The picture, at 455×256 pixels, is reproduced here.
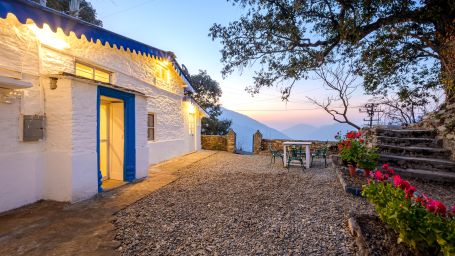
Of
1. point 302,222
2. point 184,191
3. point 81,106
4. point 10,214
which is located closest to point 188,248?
point 302,222

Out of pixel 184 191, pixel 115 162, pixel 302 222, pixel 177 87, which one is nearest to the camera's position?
pixel 302 222

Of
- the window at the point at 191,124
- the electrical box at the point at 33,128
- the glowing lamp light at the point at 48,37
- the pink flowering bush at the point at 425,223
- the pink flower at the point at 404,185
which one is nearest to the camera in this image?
the pink flowering bush at the point at 425,223

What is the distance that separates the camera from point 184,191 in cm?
536

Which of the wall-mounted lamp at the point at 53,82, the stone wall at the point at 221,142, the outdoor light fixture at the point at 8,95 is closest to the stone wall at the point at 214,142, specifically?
the stone wall at the point at 221,142

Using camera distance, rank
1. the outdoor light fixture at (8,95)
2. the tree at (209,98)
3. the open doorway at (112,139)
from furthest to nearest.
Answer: the tree at (209,98)
the open doorway at (112,139)
the outdoor light fixture at (8,95)

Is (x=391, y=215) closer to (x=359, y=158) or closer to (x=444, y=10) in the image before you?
(x=359, y=158)

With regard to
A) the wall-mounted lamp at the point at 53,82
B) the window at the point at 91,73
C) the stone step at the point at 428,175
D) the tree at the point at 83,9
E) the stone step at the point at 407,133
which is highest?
the tree at the point at 83,9

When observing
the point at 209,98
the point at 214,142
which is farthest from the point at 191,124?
the point at 209,98

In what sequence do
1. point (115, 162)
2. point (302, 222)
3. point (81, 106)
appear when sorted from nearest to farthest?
point (302, 222), point (81, 106), point (115, 162)

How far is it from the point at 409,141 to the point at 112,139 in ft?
29.8

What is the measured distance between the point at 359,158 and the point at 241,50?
5.59 meters

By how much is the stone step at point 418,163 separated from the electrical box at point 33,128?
844cm

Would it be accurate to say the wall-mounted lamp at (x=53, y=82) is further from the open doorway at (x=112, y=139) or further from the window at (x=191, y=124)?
the window at (x=191, y=124)

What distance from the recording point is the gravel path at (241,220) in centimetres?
276
